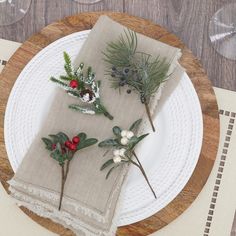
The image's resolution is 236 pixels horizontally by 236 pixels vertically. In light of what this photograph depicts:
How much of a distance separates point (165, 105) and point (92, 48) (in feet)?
0.56

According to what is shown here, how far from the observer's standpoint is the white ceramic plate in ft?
3.03

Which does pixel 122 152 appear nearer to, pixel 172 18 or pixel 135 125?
pixel 135 125

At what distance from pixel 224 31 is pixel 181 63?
13cm

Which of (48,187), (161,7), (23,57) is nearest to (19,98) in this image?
(23,57)

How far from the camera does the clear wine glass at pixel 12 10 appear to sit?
991mm

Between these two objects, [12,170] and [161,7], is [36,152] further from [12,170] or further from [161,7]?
[161,7]

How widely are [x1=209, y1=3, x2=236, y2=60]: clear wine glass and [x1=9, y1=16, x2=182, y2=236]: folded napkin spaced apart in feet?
0.46

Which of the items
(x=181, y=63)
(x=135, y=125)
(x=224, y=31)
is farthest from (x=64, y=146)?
(x=224, y=31)

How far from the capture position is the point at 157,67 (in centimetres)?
89

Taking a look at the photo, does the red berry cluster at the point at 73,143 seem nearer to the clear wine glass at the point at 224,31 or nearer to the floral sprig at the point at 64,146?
the floral sprig at the point at 64,146

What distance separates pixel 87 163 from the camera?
86 cm

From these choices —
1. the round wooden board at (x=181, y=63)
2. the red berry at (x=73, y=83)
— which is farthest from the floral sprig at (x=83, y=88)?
the round wooden board at (x=181, y=63)

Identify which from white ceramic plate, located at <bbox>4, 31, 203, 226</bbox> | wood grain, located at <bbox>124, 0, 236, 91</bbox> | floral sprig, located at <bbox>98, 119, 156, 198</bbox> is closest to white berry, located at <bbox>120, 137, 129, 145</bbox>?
floral sprig, located at <bbox>98, 119, 156, 198</bbox>

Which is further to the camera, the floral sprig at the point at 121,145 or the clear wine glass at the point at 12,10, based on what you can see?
the clear wine glass at the point at 12,10
